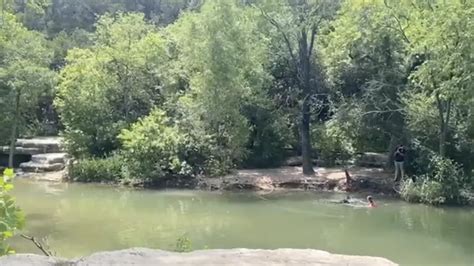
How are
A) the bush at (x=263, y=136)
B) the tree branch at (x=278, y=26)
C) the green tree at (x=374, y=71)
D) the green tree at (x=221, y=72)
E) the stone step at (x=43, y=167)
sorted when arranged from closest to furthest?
the green tree at (x=374, y=71)
the green tree at (x=221, y=72)
the tree branch at (x=278, y=26)
the bush at (x=263, y=136)
the stone step at (x=43, y=167)

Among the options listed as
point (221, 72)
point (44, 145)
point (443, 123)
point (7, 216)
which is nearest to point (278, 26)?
point (221, 72)

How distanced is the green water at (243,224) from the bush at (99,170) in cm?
164

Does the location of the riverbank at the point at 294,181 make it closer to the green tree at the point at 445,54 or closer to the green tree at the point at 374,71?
the green tree at the point at 374,71

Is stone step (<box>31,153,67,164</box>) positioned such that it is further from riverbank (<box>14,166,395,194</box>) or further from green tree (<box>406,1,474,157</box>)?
green tree (<box>406,1,474,157</box>)

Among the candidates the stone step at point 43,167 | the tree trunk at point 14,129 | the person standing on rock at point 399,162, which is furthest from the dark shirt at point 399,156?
the tree trunk at point 14,129

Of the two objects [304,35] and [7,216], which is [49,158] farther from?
[7,216]

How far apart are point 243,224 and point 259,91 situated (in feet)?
29.6

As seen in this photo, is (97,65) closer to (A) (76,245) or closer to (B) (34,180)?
(B) (34,180)

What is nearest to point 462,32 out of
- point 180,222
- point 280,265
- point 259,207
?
point 259,207

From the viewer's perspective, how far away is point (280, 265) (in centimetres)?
339

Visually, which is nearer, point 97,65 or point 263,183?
point 263,183

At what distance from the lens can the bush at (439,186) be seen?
696 inches

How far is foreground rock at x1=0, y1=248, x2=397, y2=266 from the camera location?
133 inches

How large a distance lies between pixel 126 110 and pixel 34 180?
4.32 meters
